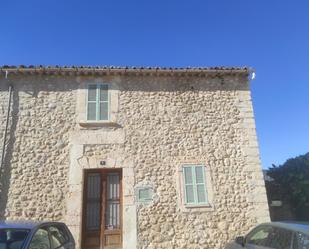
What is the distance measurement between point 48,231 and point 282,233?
12.2ft

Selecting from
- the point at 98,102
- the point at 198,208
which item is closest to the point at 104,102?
the point at 98,102

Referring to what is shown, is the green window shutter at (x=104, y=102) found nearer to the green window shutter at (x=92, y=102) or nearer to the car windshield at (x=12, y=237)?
the green window shutter at (x=92, y=102)

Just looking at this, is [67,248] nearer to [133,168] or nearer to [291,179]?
[133,168]

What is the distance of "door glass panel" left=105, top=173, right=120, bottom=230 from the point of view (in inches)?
310

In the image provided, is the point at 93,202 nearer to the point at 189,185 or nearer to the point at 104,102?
the point at 189,185

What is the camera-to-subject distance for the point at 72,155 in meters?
8.05

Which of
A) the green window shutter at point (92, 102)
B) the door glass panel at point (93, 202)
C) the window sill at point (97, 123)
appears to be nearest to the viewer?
the door glass panel at point (93, 202)

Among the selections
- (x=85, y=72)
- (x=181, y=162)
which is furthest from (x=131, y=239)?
(x=85, y=72)

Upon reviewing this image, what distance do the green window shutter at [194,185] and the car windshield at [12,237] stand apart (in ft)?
16.1

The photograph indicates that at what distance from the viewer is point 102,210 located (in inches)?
A: 310

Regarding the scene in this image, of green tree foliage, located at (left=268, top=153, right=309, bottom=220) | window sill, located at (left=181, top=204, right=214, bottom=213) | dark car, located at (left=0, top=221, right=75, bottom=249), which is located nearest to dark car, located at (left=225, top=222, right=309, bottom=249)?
window sill, located at (left=181, top=204, right=214, bottom=213)

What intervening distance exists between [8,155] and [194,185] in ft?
17.3

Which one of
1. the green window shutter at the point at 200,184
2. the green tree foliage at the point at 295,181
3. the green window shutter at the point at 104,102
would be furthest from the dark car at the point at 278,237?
the green tree foliage at the point at 295,181

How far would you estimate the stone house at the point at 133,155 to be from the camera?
7.66 m
